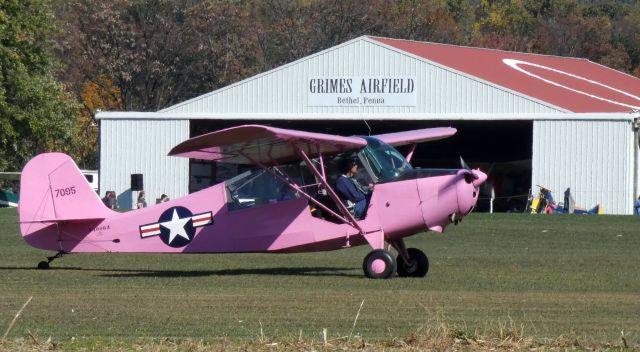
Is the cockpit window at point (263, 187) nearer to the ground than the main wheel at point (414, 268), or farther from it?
farther from it

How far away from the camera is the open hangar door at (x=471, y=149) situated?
48.6 m

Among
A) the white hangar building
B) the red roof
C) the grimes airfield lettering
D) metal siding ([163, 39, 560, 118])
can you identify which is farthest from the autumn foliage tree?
the red roof

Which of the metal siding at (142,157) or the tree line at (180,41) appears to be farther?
the tree line at (180,41)

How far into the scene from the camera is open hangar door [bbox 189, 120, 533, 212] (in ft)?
160

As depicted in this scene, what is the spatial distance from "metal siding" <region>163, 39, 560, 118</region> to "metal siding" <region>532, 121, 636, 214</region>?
1.51m

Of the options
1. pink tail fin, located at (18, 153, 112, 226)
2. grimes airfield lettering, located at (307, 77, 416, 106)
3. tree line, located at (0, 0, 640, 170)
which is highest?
tree line, located at (0, 0, 640, 170)

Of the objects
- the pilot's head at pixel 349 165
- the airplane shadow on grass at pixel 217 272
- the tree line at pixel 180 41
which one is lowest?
the airplane shadow on grass at pixel 217 272

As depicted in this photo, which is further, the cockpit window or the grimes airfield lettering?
the grimes airfield lettering

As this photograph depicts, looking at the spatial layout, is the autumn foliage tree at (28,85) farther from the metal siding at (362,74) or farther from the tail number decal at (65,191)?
the tail number decal at (65,191)

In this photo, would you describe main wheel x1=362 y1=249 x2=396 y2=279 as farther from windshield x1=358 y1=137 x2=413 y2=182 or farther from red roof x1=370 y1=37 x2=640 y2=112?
red roof x1=370 y1=37 x2=640 y2=112

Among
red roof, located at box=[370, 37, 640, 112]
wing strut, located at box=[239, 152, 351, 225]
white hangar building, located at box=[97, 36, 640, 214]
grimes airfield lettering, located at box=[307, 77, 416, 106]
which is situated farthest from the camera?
grimes airfield lettering, located at box=[307, 77, 416, 106]

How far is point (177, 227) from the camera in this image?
17.8 metres

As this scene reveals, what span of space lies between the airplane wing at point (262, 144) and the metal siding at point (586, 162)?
27.2 m

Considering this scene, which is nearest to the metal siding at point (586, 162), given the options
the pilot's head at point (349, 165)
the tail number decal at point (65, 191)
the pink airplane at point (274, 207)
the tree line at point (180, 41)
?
the tree line at point (180, 41)
